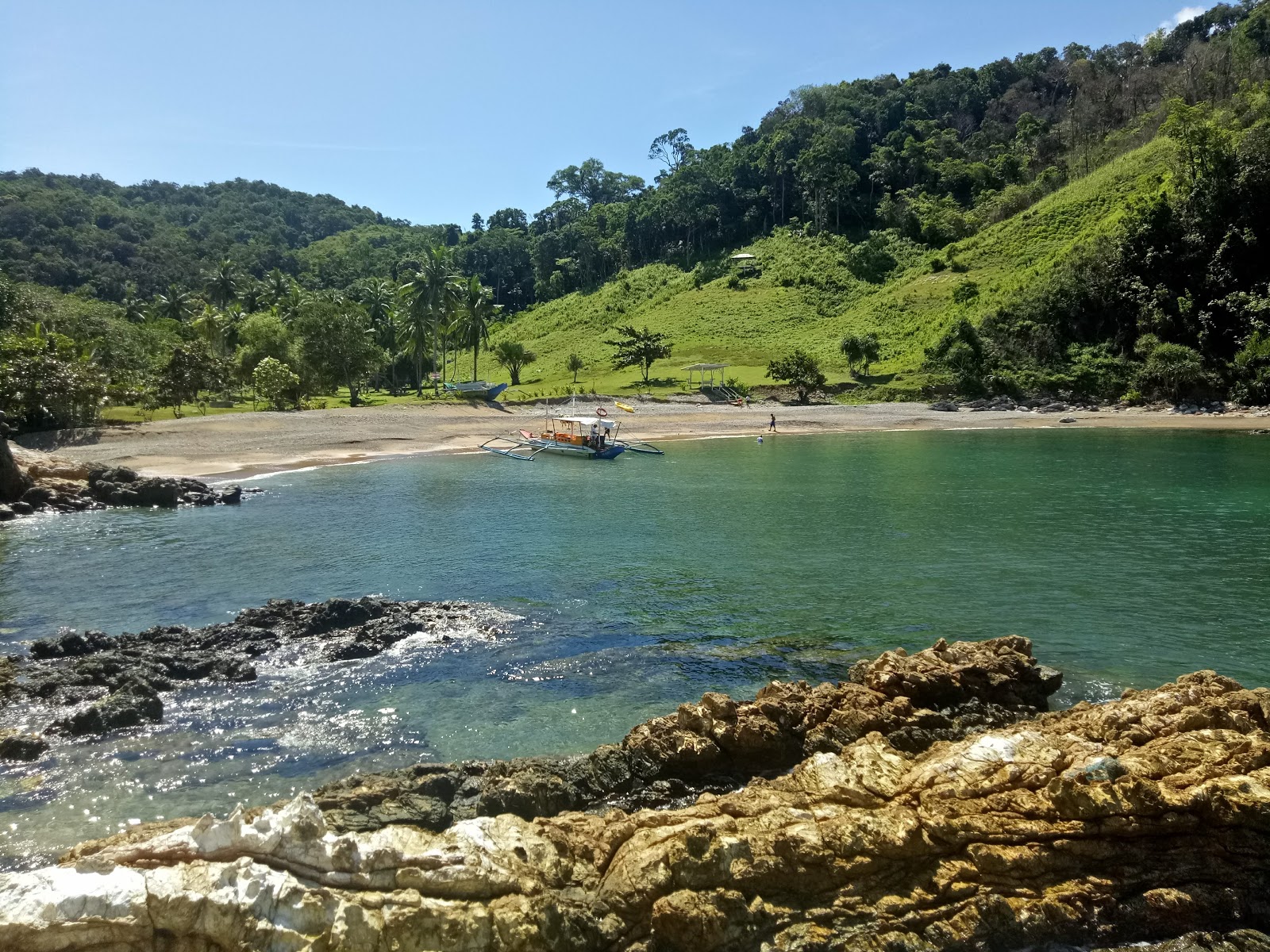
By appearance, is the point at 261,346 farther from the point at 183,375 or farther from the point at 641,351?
the point at 641,351

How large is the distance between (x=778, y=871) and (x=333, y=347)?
81.5 metres

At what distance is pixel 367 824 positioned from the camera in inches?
440

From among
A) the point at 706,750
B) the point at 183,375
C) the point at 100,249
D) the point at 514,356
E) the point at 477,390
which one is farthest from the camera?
the point at 100,249

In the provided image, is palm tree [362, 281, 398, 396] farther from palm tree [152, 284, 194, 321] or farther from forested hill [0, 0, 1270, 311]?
forested hill [0, 0, 1270, 311]

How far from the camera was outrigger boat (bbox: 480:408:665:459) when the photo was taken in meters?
59.8

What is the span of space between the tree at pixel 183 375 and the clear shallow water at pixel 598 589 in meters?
26.2

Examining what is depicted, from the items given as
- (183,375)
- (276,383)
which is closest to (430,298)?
(276,383)

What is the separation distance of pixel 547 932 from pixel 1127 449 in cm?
5702

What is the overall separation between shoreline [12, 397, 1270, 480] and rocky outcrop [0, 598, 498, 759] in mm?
29850

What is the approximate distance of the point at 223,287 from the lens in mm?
114438

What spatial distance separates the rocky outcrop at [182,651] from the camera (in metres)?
16.5

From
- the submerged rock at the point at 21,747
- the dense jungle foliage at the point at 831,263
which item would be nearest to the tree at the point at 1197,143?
the dense jungle foliage at the point at 831,263

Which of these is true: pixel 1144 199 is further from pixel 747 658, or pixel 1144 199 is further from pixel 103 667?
pixel 103 667

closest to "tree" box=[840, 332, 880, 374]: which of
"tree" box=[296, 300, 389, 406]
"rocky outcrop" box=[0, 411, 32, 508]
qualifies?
"tree" box=[296, 300, 389, 406]
